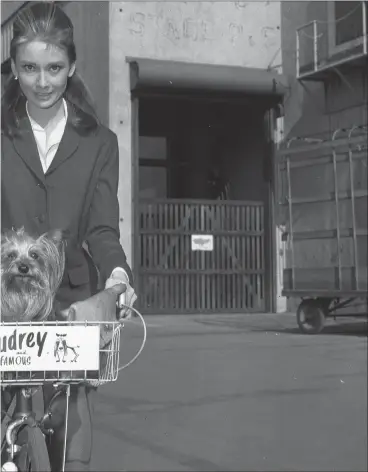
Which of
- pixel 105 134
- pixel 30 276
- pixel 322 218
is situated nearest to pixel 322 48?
pixel 322 218

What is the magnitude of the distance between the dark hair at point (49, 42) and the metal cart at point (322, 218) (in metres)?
0.81

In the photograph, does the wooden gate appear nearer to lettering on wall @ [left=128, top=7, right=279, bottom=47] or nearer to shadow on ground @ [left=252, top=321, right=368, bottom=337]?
lettering on wall @ [left=128, top=7, right=279, bottom=47]

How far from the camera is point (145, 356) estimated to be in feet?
10.3

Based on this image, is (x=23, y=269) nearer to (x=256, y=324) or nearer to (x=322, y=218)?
(x=256, y=324)

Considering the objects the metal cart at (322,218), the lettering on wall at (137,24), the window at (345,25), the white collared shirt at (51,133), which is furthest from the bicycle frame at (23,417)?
the window at (345,25)

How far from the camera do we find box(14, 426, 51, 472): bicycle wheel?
7.59 ft

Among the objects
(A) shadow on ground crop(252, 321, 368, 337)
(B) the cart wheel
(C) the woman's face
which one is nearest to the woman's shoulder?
(C) the woman's face

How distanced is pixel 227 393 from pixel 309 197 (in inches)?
86.6

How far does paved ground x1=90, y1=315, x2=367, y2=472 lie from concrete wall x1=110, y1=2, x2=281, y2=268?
0.74m

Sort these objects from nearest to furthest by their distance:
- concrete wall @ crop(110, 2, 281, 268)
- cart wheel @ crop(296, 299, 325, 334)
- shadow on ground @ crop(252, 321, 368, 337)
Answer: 1. concrete wall @ crop(110, 2, 281, 268)
2. cart wheel @ crop(296, 299, 325, 334)
3. shadow on ground @ crop(252, 321, 368, 337)

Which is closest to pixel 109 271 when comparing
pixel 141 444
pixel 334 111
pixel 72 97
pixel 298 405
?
pixel 72 97

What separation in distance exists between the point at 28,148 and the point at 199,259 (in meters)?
0.92

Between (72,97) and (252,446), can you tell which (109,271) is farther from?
(252,446)

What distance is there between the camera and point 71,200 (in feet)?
7.67
